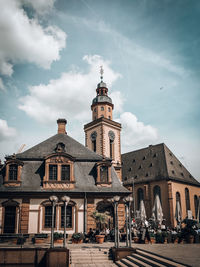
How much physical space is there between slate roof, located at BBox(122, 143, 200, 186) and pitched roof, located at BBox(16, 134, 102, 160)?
23670mm

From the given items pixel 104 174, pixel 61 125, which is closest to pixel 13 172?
pixel 61 125

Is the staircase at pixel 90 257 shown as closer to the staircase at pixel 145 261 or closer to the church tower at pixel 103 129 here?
the staircase at pixel 145 261

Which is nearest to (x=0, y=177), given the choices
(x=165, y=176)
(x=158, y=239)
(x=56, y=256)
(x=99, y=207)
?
(x=99, y=207)

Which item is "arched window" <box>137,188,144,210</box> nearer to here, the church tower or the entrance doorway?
the church tower

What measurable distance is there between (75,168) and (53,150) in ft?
10.9

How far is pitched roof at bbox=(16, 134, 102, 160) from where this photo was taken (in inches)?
1055

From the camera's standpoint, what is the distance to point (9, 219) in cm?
2317

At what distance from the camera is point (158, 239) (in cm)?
2091

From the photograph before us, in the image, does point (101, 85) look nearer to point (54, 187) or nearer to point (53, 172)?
point (53, 172)

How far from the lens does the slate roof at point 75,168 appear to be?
24.4 m

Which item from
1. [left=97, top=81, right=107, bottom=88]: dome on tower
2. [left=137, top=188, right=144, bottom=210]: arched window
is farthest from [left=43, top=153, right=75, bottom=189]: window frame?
[left=97, top=81, right=107, bottom=88]: dome on tower

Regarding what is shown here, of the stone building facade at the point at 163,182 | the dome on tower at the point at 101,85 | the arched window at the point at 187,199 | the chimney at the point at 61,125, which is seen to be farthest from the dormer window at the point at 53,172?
the dome on tower at the point at 101,85

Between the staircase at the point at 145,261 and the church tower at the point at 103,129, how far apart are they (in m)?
35.1

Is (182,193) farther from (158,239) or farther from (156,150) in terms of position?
(158,239)
